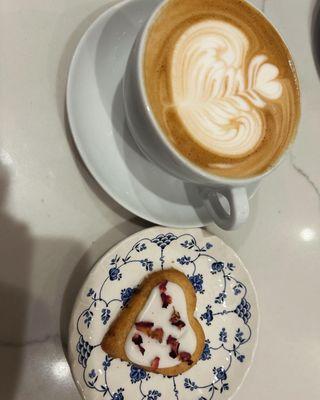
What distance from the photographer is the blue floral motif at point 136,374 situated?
0.72 meters

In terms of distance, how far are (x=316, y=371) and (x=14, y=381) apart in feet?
1.85

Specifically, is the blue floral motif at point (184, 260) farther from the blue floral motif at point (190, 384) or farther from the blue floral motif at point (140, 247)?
the blue floral motif at point (190, 384)

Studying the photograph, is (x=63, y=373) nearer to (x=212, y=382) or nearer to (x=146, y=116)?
(x=212, y=382)

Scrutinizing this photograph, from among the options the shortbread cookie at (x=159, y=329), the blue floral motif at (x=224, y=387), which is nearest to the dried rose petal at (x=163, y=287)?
the shortbread cookie at (x=159, y=329)

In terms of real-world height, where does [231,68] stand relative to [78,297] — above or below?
above

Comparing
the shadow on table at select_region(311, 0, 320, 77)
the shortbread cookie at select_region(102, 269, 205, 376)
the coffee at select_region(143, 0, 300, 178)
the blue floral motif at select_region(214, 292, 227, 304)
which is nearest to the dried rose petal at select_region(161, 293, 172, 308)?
the shortbread cookie at select_region(102, 269, 205, 376)

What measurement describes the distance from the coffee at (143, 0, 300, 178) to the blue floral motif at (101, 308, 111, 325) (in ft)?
0.96

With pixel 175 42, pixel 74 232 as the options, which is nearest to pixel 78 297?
pixel 74 232

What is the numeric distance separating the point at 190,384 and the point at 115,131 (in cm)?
46

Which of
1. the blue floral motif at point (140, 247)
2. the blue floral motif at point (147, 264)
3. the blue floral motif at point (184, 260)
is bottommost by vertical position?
Answer: the blue floral motif at point (147, 264)

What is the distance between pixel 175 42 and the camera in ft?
2.07

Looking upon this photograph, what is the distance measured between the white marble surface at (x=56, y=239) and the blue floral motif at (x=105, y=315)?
6cm

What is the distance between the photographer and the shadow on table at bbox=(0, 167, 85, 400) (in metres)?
0.69

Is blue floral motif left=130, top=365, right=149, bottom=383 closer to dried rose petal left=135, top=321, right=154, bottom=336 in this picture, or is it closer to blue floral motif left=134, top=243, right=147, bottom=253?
dried rose petal left=135, top=321, right=154, bottom=336
